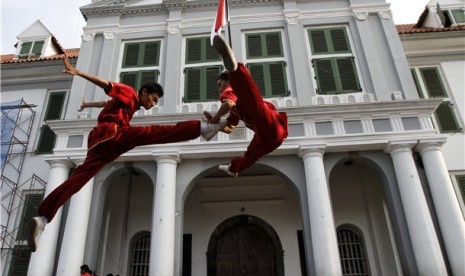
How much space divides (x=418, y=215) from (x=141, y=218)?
27.6ft

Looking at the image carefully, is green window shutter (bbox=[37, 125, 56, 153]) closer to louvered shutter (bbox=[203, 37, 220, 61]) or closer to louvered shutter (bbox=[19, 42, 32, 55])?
louvered shutter (bbox=[19, 42, 32, 55])

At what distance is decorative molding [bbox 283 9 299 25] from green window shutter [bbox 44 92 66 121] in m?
8.58

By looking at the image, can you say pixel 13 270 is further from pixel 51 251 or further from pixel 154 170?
pixel 154 170

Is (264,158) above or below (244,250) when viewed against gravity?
above

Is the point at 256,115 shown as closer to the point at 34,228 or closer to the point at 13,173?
the point at 34,228

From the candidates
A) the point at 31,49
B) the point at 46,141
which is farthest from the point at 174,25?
the point at 31,49

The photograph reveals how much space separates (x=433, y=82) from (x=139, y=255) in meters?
11.7

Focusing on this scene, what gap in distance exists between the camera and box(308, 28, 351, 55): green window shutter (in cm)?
1261

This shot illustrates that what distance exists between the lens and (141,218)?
515 inches

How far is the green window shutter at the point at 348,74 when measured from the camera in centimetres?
1191

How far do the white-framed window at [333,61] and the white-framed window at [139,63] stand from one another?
516cm

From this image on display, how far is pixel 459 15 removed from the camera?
15383mm

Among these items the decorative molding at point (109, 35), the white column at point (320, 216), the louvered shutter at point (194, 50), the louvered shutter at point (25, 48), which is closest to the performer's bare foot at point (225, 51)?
the white column at point (320, 216)

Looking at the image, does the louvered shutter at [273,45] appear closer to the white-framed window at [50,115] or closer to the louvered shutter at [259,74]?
the louvered shutter at [259,74]
